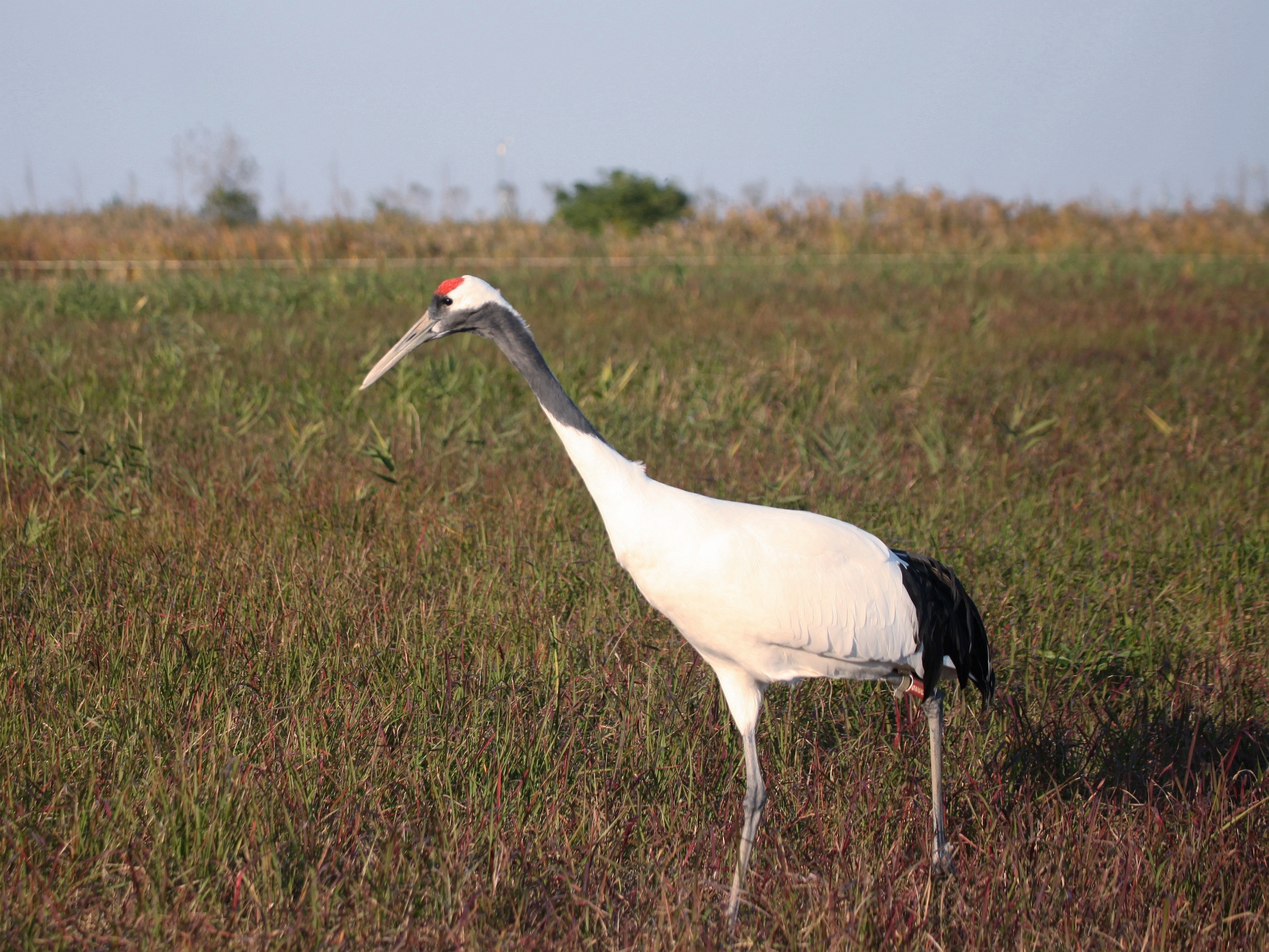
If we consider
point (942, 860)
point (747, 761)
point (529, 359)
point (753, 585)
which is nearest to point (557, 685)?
point (747, 761)

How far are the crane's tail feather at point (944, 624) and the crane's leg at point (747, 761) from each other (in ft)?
1.29

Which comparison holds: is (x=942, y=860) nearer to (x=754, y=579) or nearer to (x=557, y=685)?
(x=754, y=579)

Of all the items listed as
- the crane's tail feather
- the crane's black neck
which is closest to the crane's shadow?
the crane's tail feather

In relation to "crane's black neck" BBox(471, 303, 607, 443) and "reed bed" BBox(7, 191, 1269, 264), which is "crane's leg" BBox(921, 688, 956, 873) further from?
"reed bed" BBox(7, 191, 1269, 264)

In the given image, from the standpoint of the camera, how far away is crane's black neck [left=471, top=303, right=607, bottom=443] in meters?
2.19

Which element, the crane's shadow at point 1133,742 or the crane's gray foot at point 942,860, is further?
the crane's shadow at point 1133,742

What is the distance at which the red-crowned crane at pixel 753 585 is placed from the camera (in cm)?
217

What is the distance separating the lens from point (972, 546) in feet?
12.5

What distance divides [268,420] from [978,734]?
3.89 metres

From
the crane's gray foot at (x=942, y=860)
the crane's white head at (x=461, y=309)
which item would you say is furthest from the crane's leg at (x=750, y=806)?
the crane's white head at (x=461, y=309)

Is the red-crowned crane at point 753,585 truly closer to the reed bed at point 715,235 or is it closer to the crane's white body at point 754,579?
the crane's white body at point 754,579

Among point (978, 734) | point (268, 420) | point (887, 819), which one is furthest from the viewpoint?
point (268, 420)

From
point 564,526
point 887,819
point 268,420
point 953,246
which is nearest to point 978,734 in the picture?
point 887,819

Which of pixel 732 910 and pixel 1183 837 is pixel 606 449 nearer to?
pixel 732 910
